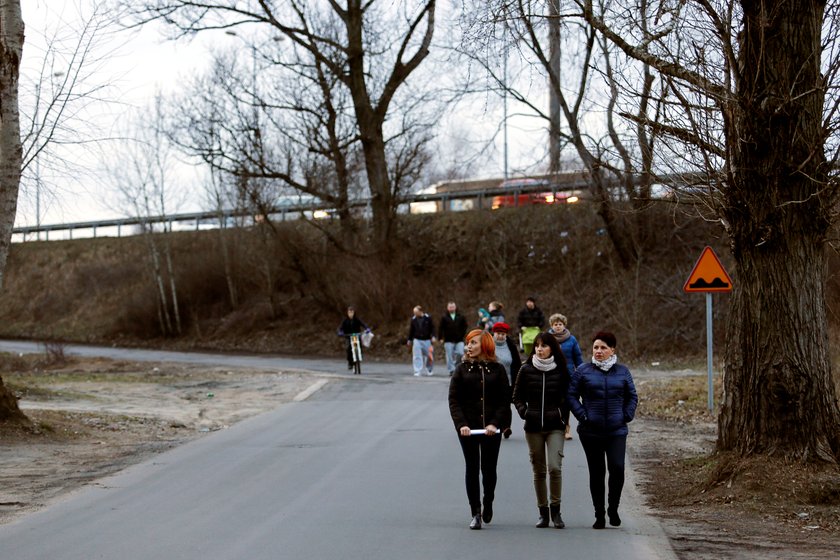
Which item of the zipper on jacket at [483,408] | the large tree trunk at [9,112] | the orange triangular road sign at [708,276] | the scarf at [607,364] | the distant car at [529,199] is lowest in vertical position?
the zipper on jacket at [483,408]

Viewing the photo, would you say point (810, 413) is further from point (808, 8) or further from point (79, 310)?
point (79, 310)

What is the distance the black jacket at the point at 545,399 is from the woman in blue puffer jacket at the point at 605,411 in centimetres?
11

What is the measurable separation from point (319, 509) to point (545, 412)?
2.11 m

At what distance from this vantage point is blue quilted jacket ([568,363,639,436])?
27.9 feet

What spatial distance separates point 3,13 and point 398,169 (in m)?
24.4

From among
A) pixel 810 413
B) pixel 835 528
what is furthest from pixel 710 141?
pixel 835 528

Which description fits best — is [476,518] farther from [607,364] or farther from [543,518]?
[607,364]

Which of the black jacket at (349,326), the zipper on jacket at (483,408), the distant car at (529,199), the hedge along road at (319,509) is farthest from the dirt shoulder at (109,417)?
the distant car at (529,199)

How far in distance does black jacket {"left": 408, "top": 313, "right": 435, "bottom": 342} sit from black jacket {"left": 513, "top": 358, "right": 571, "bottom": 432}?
54.7 feet

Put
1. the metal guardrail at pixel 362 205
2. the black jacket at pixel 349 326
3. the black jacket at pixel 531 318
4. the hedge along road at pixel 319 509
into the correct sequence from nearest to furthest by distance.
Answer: the hedge along road at pixel 319 509, the black jacket at pixel 531 318, the black jacket at pixel 349 326, the metal guardrail at pixel 362 205

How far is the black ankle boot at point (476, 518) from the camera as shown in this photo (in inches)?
319

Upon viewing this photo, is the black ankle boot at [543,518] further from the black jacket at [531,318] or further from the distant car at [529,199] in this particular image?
the distant car at [529,199]

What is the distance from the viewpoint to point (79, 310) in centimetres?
5731

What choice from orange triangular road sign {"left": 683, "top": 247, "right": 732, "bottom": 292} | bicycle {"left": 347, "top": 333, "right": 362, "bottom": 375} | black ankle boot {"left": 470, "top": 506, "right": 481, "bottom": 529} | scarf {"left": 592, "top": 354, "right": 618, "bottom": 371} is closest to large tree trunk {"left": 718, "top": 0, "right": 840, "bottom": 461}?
scarf {"left": 592, "top": 354, "right": 618, "bottom": 371}
